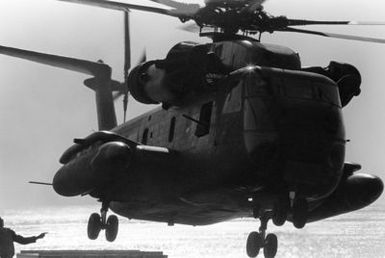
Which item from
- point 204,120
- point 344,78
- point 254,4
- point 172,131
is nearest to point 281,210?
point 204,120

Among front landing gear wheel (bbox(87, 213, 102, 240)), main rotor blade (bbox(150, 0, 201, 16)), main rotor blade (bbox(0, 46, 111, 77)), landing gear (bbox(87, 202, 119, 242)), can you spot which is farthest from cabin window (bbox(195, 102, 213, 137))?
main rotor blade (bbox(0, 46, 111, 77))

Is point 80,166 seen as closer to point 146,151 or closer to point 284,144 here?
point 146,151

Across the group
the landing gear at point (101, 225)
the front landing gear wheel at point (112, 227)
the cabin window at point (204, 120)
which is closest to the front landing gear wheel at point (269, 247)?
the cabin window at point (204, 120)

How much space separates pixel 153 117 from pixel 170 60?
9.17ft

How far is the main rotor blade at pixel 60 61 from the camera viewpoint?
67.2 feet

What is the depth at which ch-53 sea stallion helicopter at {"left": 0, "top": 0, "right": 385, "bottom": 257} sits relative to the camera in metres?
14.7

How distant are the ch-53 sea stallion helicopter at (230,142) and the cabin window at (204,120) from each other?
1.1 inches

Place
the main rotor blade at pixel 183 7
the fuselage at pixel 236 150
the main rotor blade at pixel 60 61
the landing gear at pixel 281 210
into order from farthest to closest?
the main rotor blade at pixel 60 61
the main rotor blade at pixel 183 7
the landing gear at pixel 281 210
the fuselage at pixel 236 150

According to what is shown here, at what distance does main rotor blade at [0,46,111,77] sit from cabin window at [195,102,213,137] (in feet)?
22.4

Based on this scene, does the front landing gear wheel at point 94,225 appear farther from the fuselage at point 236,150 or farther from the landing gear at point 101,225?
the fuselage at point 236,150

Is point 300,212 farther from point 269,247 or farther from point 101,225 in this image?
point 101,225

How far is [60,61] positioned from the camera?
2177 centimetres

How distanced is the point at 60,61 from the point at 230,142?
8.47m

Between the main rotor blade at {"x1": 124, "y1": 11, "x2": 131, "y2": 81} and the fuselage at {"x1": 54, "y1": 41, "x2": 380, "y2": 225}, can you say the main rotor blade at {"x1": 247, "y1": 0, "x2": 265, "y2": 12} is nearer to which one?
the fuselage at {"x1": 54, "y1": 41, "x2": 380, "y2": 225}
